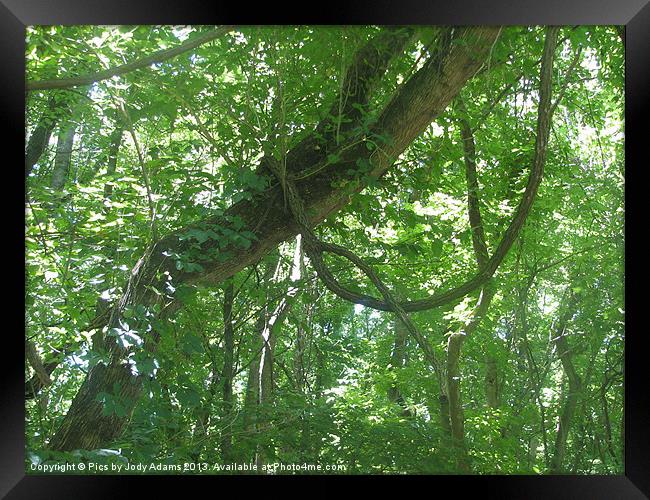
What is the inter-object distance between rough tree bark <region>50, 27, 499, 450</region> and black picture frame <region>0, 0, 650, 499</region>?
0.45 metres

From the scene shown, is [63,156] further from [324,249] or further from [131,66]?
[324,249]

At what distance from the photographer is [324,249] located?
8.34ft

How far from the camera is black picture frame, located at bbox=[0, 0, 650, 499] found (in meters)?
1.85

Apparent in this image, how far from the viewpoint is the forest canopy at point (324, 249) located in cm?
244

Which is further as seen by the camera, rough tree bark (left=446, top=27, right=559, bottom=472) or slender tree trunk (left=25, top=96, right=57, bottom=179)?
rough tree bark (left=446, top=27, right=559, bottom=472)

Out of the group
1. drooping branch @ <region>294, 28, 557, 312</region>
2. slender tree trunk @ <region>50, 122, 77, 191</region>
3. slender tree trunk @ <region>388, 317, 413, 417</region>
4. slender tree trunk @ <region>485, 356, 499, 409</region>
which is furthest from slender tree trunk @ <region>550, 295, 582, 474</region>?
slender tree trunk @ <region>50, 122, 77, 191</region>

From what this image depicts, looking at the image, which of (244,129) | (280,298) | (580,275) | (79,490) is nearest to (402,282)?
(280,298)

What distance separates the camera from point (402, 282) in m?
3.06

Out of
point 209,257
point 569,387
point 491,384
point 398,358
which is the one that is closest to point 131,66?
point 209,257

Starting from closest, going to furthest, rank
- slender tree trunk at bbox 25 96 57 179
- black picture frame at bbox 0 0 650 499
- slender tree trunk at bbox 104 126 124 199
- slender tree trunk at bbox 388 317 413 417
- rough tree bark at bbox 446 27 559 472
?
1. black picture frame at bbox 0 0 650 499
2. slender tree trunk at bbox 25 96 57 179
3. rough tree bark at bbox 446 27 559 472
4. slender tree trunk at bbox 104 126 124 199
5. slender tree trunk at bbox 388 317 413 417

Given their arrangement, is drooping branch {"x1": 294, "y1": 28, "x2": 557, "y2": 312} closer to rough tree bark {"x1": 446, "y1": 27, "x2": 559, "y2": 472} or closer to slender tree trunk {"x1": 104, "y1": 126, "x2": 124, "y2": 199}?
rough tree bark {"x1": 446, "y1": 27, "x2": 559, "y2": 472}
